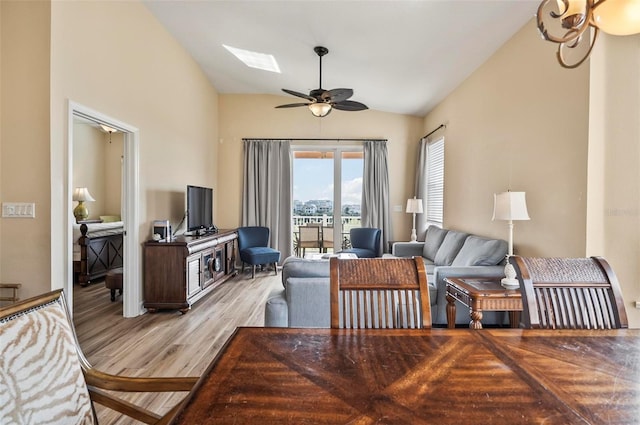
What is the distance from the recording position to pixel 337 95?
3840 mm

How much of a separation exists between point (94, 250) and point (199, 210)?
180cm

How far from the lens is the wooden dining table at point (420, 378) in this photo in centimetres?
76

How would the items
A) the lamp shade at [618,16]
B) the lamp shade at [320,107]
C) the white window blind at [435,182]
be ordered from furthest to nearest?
1. the white window blind at [435,182]
2. the lamp shade at [320,107]
3. the lamp shade at [618,16]

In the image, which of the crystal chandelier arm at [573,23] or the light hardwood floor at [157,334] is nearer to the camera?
the crystal chandelier arm at [573,23]

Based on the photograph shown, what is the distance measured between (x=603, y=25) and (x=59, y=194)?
138 inches

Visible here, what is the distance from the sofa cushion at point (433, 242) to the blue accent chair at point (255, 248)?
247 centimetres

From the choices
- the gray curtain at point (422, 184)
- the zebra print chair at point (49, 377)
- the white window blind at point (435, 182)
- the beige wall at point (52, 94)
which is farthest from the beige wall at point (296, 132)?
the zebra print chair at point (49, 377)

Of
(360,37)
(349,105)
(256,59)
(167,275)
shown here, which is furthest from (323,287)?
(256,59)

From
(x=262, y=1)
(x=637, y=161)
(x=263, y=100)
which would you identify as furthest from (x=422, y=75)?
(x=263, y=100)

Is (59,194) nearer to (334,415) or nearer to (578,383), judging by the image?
(334,415)

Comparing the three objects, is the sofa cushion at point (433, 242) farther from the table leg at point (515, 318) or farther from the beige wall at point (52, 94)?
the beige wall at point (52, 94)

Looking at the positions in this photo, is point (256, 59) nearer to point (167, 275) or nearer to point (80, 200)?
point (167, 275)

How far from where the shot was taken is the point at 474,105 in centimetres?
416

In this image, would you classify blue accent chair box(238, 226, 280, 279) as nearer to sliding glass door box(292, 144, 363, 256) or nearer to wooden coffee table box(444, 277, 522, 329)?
sliding glass door box(292, 144, 363, 256)
